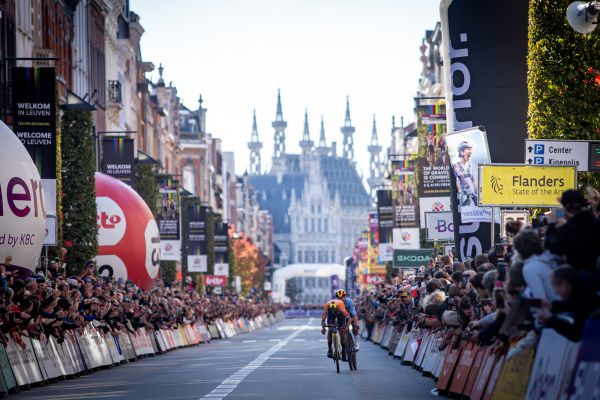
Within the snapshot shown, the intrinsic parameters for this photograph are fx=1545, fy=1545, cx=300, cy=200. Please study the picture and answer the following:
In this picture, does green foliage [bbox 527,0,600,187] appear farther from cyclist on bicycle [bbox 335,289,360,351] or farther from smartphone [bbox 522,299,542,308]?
smartphone [bbox 522,299,542,308]

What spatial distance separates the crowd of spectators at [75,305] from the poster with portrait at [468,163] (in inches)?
303

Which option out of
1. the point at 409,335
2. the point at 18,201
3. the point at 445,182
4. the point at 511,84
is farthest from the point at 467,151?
the point at 445,182

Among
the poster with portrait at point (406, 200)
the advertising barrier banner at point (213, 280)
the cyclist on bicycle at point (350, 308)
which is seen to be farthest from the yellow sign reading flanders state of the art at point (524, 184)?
the advertising barrier banner at point (213, 280)

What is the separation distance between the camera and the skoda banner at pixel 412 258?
49969mm

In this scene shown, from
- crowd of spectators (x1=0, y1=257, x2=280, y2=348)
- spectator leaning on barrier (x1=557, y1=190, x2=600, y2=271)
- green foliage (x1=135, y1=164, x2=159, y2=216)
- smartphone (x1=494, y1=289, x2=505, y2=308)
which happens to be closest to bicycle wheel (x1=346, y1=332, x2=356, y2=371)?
crowd of spectators (x1=0, y1=257, x2=280, y2=348)

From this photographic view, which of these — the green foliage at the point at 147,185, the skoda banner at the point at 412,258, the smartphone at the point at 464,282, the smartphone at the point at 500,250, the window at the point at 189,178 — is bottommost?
the skoda banner at the point at 412,258

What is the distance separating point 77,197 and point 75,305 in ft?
38.5

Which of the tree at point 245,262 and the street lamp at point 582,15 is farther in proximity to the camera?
the tree at point 245,262

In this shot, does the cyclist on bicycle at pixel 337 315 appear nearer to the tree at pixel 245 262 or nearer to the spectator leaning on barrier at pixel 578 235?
the spectator leaning on barrier at pixel 578 235

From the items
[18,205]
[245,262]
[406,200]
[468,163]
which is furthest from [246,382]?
[245,262]

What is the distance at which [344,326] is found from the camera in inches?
1216

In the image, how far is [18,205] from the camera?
2628 cm

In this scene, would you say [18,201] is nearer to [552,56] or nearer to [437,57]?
[552,56]

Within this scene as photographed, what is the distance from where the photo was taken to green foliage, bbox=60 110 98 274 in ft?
130
